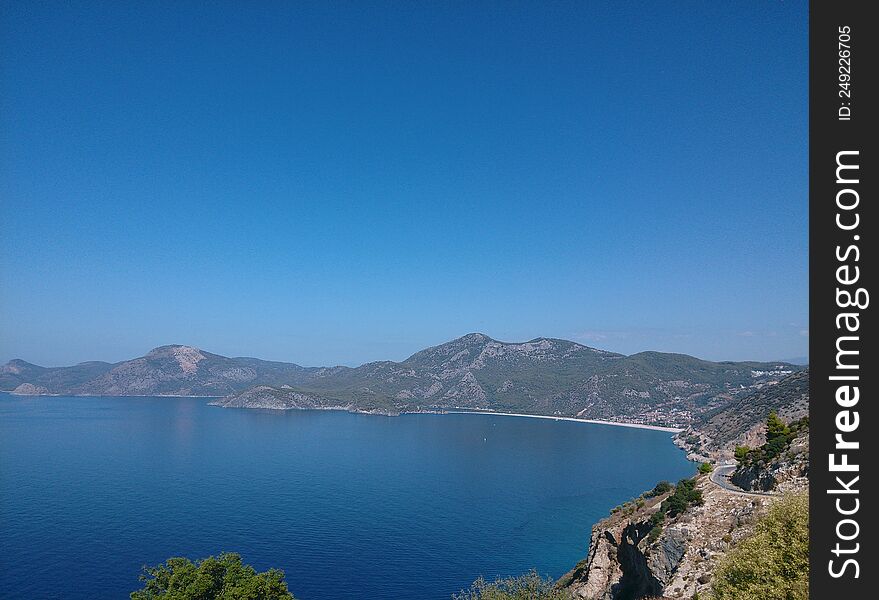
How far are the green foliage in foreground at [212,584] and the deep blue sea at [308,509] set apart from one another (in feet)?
93.7

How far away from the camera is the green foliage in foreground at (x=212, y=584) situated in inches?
1179

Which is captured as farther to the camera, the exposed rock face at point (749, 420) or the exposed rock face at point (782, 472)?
the exposed rock face at point (749, 420)

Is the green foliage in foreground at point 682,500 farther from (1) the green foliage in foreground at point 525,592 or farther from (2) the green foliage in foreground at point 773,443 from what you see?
(1) the green foliage in foreground at point 525,592

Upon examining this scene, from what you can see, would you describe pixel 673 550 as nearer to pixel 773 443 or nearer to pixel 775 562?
pixel 773 443

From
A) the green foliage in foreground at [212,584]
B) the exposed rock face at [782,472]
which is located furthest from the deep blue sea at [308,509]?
the exposed rock face at [782,472]

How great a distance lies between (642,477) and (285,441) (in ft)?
411

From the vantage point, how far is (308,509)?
9094 centimetres

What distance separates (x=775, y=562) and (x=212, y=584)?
3293cm

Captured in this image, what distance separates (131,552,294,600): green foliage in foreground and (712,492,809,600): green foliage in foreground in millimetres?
26689

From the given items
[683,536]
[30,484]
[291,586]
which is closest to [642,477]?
[291,586]

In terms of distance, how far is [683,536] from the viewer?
29781mm
